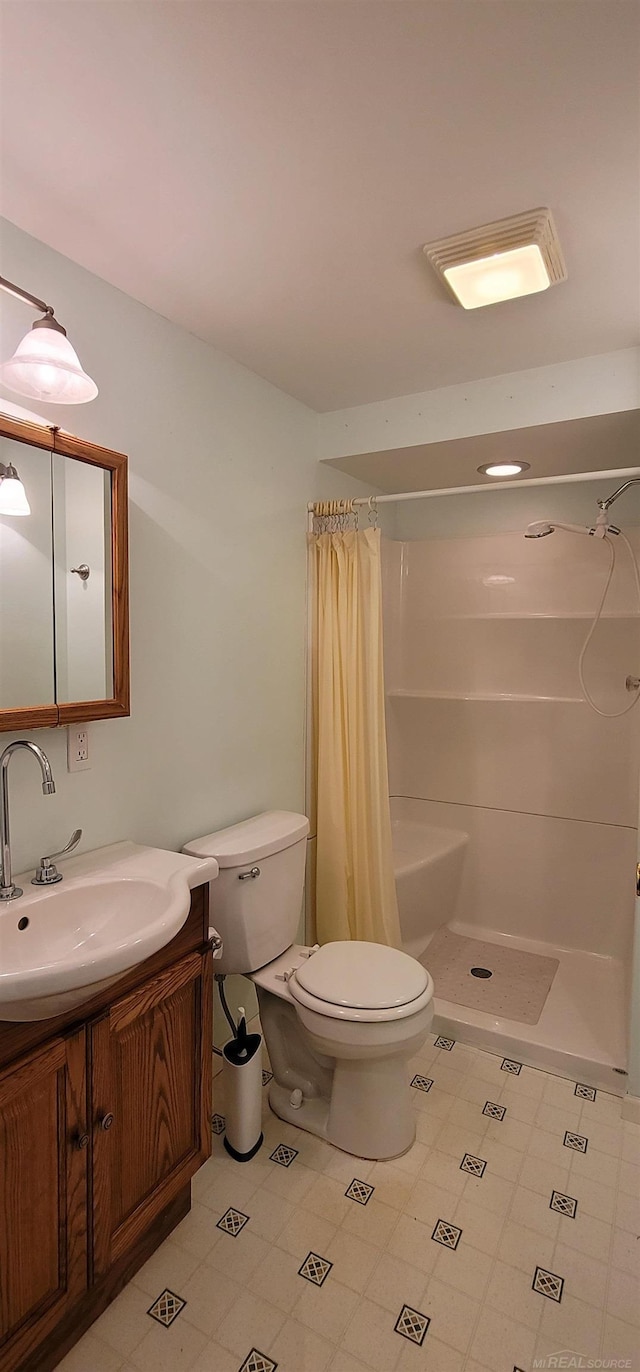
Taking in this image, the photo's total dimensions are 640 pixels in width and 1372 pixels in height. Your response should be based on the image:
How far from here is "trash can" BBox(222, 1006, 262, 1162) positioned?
1821mm

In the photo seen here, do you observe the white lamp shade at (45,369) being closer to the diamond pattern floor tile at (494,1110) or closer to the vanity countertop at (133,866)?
the vanity countertop at (133,866)

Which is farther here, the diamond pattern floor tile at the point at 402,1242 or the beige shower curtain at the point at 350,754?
the beige shower curtain at the point at 350,754

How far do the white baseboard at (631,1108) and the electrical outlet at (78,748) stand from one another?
74.7 inches

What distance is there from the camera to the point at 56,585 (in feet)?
5.12

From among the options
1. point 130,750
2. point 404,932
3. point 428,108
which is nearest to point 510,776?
point 404,932

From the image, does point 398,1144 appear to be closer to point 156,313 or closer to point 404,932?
point 404,932

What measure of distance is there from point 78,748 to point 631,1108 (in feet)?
6.42

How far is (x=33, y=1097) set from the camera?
1213 mm

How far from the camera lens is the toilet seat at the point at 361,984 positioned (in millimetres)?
1770

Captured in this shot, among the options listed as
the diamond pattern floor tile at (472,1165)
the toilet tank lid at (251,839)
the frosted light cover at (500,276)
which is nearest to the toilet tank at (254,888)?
the toilet tank lid at (251,839)

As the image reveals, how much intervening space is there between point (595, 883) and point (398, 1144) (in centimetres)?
158

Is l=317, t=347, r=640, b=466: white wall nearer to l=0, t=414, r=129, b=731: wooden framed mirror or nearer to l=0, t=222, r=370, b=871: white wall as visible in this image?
l=0, t=222, r=370, b=871: white wall

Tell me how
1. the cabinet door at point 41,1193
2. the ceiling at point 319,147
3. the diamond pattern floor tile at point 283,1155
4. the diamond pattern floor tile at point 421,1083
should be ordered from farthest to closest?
the diamond pattern floor tile at point 421,1083, the diamond pattern floor tile at point 283,1155, the cabinet door at point 41,1193, the ceiling at point 319,147

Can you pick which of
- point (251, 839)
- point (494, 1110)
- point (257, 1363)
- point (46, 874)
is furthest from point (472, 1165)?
point (46, 874)
